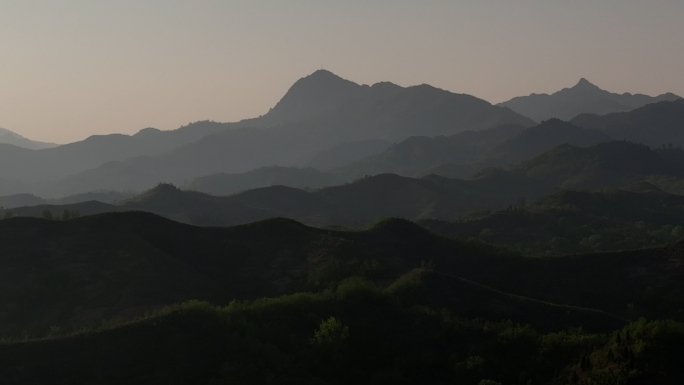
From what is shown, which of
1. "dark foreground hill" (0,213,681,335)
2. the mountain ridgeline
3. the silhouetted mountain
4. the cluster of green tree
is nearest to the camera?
the cluster of green tree

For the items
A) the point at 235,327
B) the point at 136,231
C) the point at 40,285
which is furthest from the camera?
the point at 136,231

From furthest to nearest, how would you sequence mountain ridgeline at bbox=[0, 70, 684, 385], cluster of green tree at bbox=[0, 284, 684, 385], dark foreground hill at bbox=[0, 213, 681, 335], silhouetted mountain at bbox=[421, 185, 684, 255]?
silhouetted mountain at bbox=[421, 185, 684, 255] < dark foreground hill at bbox=[0, 213, 681, 335] < mountain ridgeline at bbox=[0, 70, 684, 385] < cluster of green tree at bbox=[0, 284, 684, 385]

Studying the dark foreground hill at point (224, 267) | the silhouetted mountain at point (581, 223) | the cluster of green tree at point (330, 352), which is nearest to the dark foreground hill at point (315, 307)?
the cluster of green tree at point (330, 352)

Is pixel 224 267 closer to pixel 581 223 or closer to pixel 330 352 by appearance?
pixel 330 352

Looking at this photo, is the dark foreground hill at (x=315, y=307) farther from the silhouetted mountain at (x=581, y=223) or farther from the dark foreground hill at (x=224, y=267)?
the silhouetted mountain at (x=581, y=223)

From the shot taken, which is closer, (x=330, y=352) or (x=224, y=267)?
(x=330, y=352)

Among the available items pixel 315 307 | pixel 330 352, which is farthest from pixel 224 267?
pixel 330 352

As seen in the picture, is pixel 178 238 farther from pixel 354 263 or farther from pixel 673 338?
pixel 673 338

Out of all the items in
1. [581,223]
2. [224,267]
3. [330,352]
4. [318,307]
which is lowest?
[581,223]

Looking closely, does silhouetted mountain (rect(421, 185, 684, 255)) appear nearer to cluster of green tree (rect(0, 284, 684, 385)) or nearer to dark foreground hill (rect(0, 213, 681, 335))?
dark foreground hill (rect(0, 213, 681, 335))

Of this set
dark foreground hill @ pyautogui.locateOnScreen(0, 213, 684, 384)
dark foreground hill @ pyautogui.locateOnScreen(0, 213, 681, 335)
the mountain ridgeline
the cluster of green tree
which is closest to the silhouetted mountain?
the mountain ridgeline

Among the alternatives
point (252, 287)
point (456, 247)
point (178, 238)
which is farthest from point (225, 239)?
point (456, 247)
